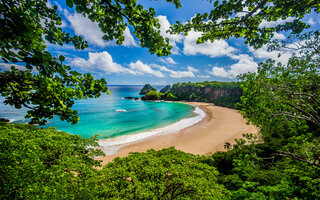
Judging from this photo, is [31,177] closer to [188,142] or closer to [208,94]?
[188,142]

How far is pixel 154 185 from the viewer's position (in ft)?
14.1

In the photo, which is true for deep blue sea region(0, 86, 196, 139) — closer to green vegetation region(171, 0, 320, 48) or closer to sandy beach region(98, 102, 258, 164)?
sandy beach region(98, 102, 258, 164)

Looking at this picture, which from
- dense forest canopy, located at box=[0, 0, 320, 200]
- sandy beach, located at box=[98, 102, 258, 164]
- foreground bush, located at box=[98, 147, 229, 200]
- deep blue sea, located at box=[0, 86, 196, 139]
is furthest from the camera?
deep blue sea, located at box=[0, 86, 196, 139]

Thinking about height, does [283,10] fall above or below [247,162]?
above

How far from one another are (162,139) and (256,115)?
48.4 feet

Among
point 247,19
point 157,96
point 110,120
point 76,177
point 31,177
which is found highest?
point 247,19

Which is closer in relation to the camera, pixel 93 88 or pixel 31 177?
pixel 93 88

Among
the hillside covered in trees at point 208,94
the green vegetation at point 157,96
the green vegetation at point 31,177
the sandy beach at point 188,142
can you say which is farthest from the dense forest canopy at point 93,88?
the green vegetation at point 157,96

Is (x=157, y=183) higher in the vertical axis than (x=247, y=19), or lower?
lower

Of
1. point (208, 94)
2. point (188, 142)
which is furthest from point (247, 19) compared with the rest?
point (208, 94)

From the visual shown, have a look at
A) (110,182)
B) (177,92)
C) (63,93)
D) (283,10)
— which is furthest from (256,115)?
(177,92)

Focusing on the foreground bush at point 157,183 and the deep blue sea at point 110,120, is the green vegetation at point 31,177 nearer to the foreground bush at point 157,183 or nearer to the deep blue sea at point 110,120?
the foreground bush at point 157,183

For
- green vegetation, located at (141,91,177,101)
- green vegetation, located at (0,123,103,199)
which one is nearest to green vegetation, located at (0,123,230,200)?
green vegetation, located at (0,123,103,199)

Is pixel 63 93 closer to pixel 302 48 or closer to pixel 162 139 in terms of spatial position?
pixel 302 48
